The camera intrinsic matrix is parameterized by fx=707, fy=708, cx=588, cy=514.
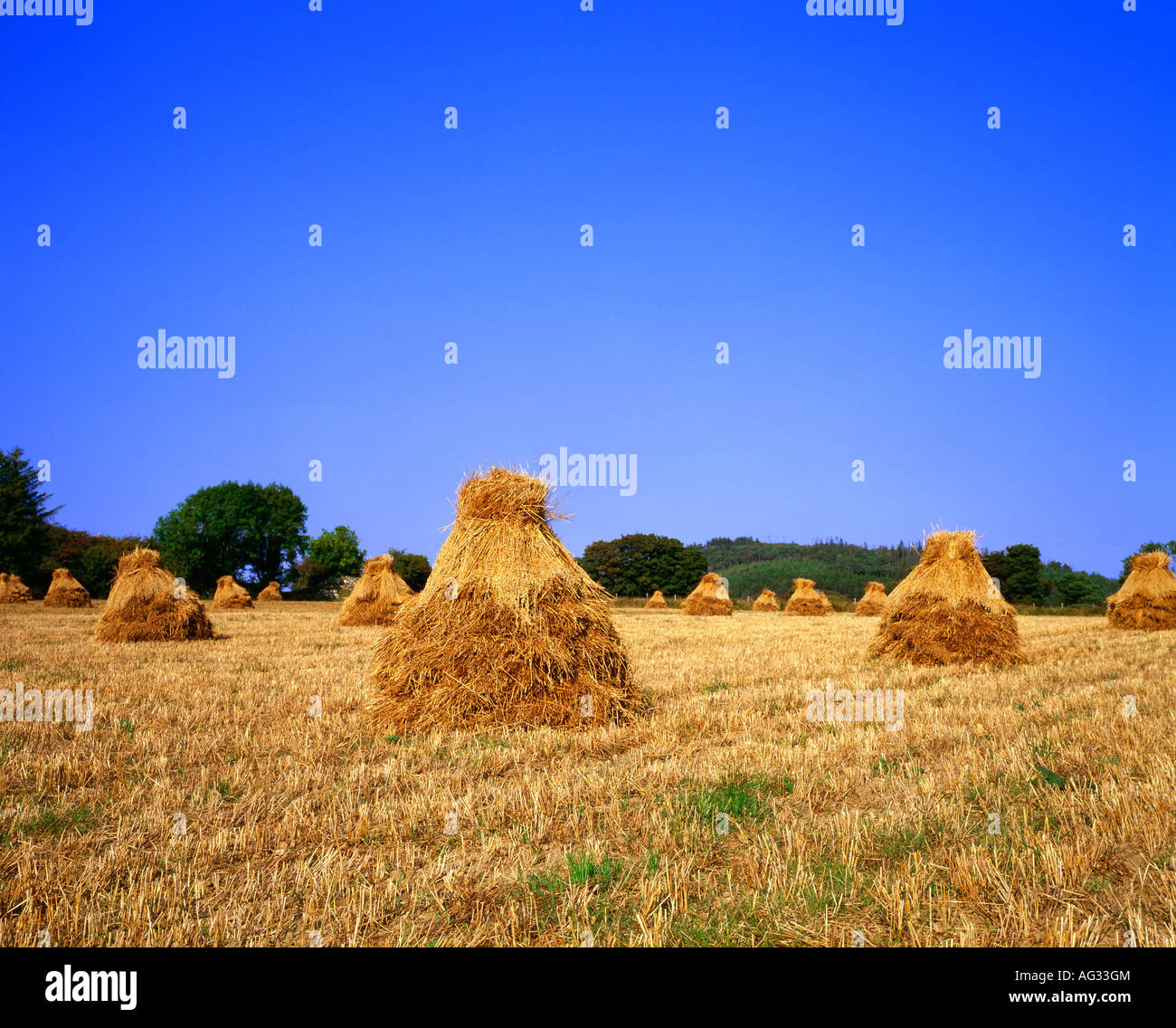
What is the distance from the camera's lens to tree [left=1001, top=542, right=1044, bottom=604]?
84250 millimetres

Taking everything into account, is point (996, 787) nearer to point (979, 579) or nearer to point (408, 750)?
point (408, 750)

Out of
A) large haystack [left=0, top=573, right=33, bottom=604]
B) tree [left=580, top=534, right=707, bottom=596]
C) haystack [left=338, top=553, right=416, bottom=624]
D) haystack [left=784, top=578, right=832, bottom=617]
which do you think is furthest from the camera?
tree [left=580, top=534, right=707, bottom=596]

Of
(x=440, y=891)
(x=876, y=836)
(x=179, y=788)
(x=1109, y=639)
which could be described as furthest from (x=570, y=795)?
(x=1109, y=639)

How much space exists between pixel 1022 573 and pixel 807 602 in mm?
51600

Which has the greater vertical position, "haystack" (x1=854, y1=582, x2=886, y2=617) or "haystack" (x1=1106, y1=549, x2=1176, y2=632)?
"haystack" (x1=1106, y1=549, x2=1176, y2=632)

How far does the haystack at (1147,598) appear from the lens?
26.7 metres

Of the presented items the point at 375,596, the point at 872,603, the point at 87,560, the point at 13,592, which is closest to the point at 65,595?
the point at 13,592

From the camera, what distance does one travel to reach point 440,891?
414 cm

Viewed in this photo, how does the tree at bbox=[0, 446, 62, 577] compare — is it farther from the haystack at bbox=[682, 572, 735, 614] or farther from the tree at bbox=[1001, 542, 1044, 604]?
the tree at bbox=[1001, 542, 1044, 604]

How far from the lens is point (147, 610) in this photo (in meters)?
20.2

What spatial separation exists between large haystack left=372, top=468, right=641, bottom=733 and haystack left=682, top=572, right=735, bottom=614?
3595 centimetres

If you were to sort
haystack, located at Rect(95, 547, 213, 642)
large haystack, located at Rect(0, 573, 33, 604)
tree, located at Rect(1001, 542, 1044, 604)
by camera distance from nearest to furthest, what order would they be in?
haystack, located at Rect(95, 547, 213, 642) → large haystack, located at Rect(0, 573, 33, 604) → tree, located at Rect(1001, 542, 1044, 604)

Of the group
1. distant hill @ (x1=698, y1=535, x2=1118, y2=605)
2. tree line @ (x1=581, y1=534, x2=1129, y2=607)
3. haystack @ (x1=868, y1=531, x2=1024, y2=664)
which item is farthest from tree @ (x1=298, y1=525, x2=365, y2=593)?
haystack @ (x1=868, y1=531, x2=1024, y2=664)
